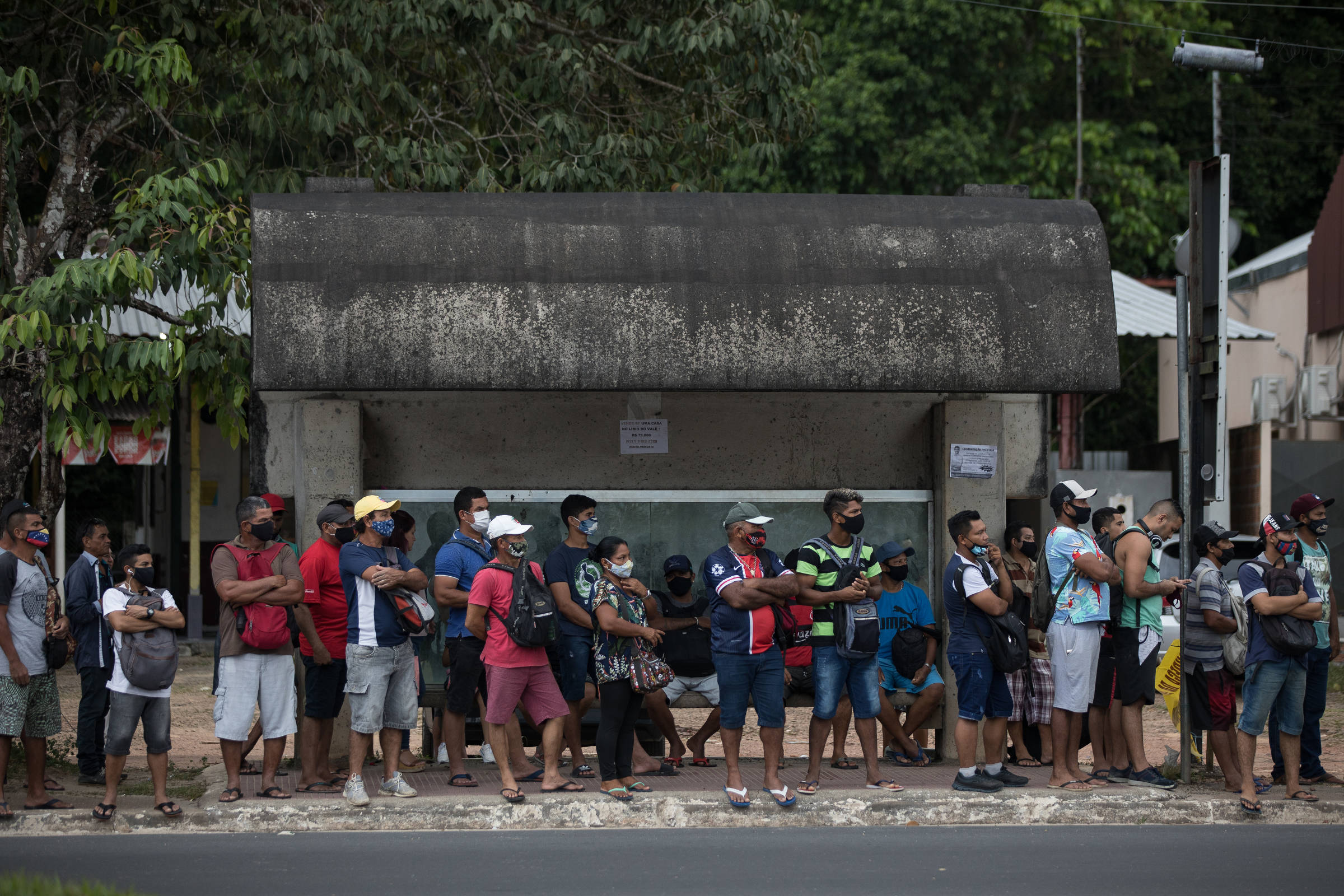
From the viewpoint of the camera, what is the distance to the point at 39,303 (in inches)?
376

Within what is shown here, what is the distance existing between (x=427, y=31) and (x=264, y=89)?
161 centimetres

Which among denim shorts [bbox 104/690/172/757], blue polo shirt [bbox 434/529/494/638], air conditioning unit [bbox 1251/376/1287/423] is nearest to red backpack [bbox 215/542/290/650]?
denim shorts [bbox 104/690/172/757]

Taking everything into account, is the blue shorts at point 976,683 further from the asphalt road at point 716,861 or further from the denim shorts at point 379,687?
the denim shorts at point 379,687

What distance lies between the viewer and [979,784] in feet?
29.4

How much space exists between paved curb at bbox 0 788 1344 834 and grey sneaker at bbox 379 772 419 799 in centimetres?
8

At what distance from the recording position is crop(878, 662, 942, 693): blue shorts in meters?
10.1

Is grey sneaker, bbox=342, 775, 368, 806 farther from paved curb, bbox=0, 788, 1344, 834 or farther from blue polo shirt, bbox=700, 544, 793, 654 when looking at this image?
blue polo shirt, bbox=700, 544, 793, 654

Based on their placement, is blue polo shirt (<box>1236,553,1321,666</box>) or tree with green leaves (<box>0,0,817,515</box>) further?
tree with green leaves (<box>0,0,817,515</box>)

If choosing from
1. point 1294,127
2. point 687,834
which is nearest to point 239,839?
point 687,834

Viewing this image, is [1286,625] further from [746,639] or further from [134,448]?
→ [134,448]

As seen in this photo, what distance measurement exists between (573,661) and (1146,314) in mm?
15543

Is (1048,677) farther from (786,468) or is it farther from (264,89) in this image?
(264,89)

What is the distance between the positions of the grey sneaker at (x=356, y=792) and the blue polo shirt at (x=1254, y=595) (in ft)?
17.7

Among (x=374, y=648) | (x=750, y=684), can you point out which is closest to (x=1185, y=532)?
(x=750, y=684)
